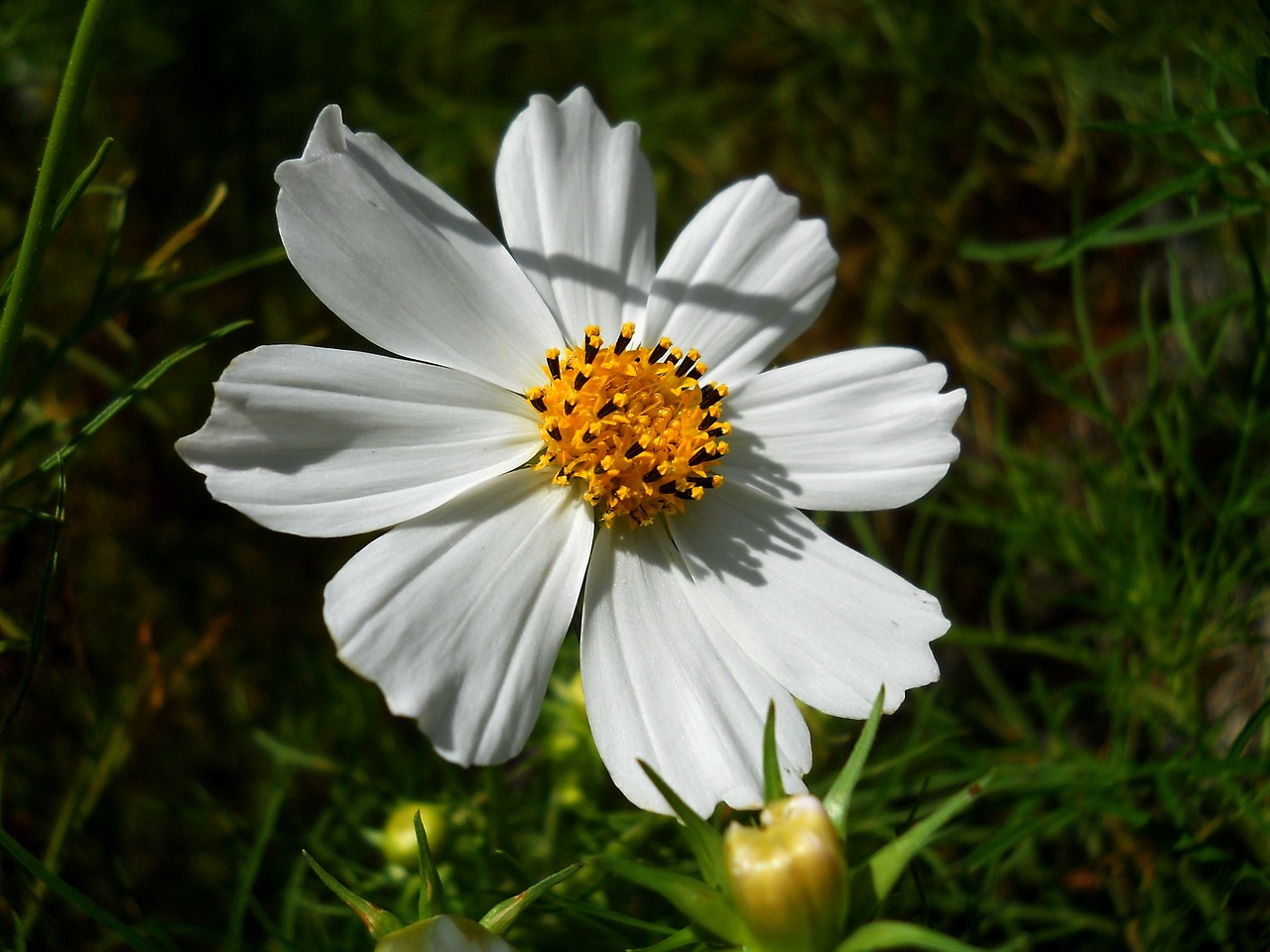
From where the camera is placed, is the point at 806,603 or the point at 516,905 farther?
the point at 806,603

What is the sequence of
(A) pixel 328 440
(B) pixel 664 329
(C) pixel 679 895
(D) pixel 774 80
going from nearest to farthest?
(C) pixel 679 895 → (A) pixel 328 440 → (B) pixel 664 329 → (D) pixel 774 80

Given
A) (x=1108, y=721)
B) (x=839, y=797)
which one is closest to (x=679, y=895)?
(x=839, y=797)

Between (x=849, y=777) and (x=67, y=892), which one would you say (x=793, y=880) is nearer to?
(x=849, y=777)

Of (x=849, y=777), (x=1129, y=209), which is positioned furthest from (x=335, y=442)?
(x=1129, y=209)

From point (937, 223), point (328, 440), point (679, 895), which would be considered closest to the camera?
point (679, 895)

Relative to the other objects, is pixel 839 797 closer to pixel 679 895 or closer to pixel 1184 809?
pixel 679 895

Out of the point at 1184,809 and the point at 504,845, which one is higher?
the point at 504,845

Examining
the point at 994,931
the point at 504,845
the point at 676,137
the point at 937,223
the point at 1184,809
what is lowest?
the point at 994,931

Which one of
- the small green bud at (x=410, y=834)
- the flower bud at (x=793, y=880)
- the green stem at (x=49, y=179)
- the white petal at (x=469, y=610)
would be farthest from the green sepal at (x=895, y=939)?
the green stem at (x=49, y=179)
